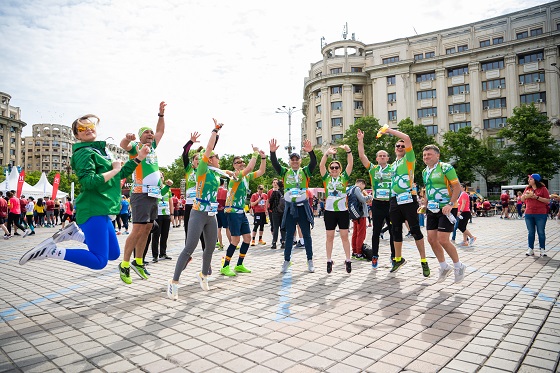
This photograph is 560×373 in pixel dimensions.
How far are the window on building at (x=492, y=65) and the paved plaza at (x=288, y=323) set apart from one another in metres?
58.1

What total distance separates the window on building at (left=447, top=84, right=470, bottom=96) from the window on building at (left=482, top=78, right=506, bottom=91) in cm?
228

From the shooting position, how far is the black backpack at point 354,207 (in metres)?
8.30

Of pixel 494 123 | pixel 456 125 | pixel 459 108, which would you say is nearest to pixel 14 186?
pixel 456 125

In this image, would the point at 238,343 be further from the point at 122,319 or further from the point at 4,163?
the point at 4,163

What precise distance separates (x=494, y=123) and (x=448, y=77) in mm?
10061

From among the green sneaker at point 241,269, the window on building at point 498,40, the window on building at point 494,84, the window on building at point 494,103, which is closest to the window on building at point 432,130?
the window on building at point 494,103

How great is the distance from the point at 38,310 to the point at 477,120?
61.5 metres

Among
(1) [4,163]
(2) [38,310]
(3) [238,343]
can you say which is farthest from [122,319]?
(1) [4,163]

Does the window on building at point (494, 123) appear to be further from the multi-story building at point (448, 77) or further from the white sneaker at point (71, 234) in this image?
the white sneaker at point (71, 234)

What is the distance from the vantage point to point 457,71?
5766 centimetres

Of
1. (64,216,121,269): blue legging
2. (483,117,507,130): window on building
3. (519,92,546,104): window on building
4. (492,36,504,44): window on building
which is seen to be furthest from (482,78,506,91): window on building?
(64,216,121,269): blue legging

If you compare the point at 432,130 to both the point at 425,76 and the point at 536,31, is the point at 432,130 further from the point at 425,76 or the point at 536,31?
the point at 536,31

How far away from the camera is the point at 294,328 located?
3822mm

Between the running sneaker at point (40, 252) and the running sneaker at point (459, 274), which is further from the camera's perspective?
the running sneaker at point (459, 274)
